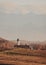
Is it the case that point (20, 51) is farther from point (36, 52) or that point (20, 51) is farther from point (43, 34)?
point (43, 34)

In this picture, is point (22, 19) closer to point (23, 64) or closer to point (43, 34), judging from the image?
point (43, 34)

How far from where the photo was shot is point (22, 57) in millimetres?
4180

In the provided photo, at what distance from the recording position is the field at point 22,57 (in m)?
4.08

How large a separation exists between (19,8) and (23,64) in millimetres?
1592

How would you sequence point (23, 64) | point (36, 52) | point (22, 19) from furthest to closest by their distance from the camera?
point (22, 19), point (36, 52), point (23, 64)

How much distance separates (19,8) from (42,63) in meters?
1.66

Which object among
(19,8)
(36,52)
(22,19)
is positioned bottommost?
(36,52)

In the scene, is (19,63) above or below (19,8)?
below

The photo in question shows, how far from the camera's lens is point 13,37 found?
14.5ft

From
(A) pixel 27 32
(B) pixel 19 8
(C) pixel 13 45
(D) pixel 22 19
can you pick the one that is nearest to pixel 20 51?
(C) pixel 13 45

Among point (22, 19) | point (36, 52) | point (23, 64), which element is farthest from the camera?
point (22, 19)

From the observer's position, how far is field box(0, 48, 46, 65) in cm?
408

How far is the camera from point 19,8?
4574mm

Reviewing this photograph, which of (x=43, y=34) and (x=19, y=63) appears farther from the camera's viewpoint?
(x=43, y=34)
